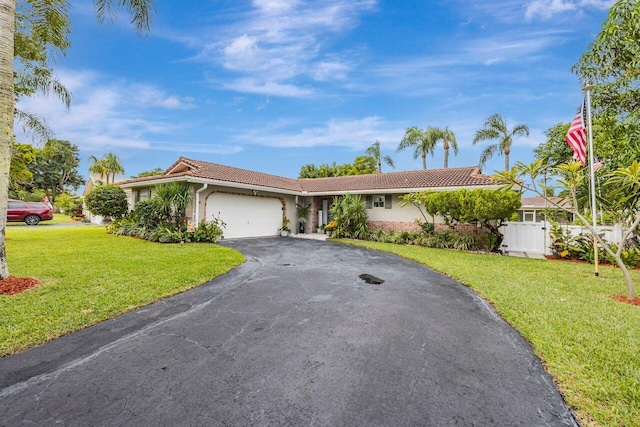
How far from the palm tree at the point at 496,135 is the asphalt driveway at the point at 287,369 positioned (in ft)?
72.9

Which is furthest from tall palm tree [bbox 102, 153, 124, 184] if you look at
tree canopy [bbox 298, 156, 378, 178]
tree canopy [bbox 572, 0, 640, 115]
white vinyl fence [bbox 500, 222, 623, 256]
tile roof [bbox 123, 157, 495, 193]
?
tree canopy [bbox 572, 0, 640, 115]

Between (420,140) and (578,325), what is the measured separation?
83.0ft

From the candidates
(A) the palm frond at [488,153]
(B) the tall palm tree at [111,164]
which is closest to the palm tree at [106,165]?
(B) the tall palm tree at [111,164]

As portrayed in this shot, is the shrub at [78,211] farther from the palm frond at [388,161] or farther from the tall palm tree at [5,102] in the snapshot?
the palm frond at [388,161]

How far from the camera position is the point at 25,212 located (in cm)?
1922

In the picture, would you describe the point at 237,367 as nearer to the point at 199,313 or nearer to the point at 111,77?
the point at 199,313

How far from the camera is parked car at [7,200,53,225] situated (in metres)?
18.9

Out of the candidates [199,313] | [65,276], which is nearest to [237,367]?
[199,313]

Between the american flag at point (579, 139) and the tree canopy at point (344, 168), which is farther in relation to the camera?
the tree canopy at point (344, 168)

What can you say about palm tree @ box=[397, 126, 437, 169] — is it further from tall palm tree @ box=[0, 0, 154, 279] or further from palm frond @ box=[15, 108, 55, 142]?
tall palm tree @ box=[0, 0, 154, 279]

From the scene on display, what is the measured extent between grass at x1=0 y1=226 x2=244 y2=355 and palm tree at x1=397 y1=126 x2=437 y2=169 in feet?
74.4

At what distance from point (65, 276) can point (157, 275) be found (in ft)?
6.13

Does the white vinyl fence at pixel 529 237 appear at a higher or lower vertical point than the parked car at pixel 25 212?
lower

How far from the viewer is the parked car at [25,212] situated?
18.9m
